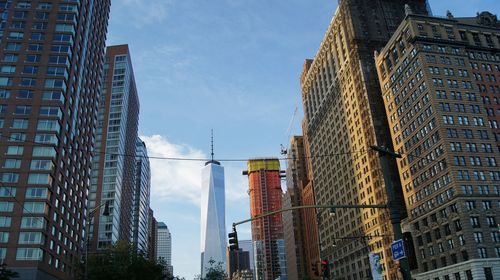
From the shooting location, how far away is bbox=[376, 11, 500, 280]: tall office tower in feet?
290

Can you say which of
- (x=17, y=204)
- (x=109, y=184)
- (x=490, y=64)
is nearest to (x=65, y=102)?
(x=17, y=204)

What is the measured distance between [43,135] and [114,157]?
72.5 meters

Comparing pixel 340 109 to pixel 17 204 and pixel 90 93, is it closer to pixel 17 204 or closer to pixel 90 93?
pixel 90 93

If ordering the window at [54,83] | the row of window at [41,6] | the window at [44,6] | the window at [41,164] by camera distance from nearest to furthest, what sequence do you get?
the window at [41,164] < the window at [54,83] < the row of window at [41,6] < the window at [44,6]

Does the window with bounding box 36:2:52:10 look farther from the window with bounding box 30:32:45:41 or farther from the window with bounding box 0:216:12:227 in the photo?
the window with bounding box 0:216:12:227

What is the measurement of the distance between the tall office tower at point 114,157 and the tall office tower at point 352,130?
236ft

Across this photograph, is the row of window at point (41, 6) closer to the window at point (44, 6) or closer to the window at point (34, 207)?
the window at point (44, 6)

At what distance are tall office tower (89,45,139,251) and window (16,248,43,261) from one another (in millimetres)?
67190

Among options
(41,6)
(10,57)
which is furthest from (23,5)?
(10,57)

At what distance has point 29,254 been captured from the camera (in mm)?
83812

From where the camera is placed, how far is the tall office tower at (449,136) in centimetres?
8850

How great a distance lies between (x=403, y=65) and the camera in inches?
4429

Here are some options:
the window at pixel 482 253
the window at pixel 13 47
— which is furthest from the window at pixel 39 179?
the window at pixel 482 253

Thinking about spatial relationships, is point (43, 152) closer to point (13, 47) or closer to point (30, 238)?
point (30, 238)
